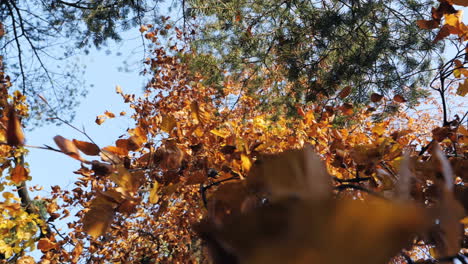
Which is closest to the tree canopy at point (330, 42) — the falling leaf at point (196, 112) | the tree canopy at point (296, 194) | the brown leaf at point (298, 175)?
the tree canopy at point (296, 194)

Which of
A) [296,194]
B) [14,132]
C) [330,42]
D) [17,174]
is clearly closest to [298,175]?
[296,194]

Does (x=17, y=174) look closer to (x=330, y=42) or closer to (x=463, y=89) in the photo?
(x=463, y=89)

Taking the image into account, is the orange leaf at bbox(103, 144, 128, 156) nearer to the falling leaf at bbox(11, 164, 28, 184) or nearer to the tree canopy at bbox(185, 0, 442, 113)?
the falling leaf at bbox(11, 164, 28, 184)

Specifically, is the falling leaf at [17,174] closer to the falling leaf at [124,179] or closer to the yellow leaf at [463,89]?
the falling leaf at [124,179]

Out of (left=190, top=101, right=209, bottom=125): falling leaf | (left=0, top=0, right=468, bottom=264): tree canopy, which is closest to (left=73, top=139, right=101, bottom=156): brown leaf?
(left=0, top=0, right=468, bottom=264): tree canopy

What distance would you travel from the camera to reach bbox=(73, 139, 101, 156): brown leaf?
2.61ft

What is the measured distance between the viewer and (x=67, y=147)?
733mm

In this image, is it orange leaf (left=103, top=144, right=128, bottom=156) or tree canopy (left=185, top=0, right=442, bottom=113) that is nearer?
orange leaf (left=103, top=144, right=128, bottom=156)

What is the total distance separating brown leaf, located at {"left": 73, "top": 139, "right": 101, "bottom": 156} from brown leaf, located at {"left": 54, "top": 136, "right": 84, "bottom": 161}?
3 cm

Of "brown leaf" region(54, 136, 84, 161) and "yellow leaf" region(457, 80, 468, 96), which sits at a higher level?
"yellow leaf" region(457, 80, 468, 96)

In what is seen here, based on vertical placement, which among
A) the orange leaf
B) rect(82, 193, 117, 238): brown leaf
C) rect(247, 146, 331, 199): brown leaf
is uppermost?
the orange leaf

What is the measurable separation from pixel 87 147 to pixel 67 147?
3.1 inches

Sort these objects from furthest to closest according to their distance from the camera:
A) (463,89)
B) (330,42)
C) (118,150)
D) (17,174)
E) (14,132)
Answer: (330,42)
(463,89)
(17,174)
(118,150)
(14,132)

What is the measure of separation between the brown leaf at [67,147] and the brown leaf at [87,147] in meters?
0.03
